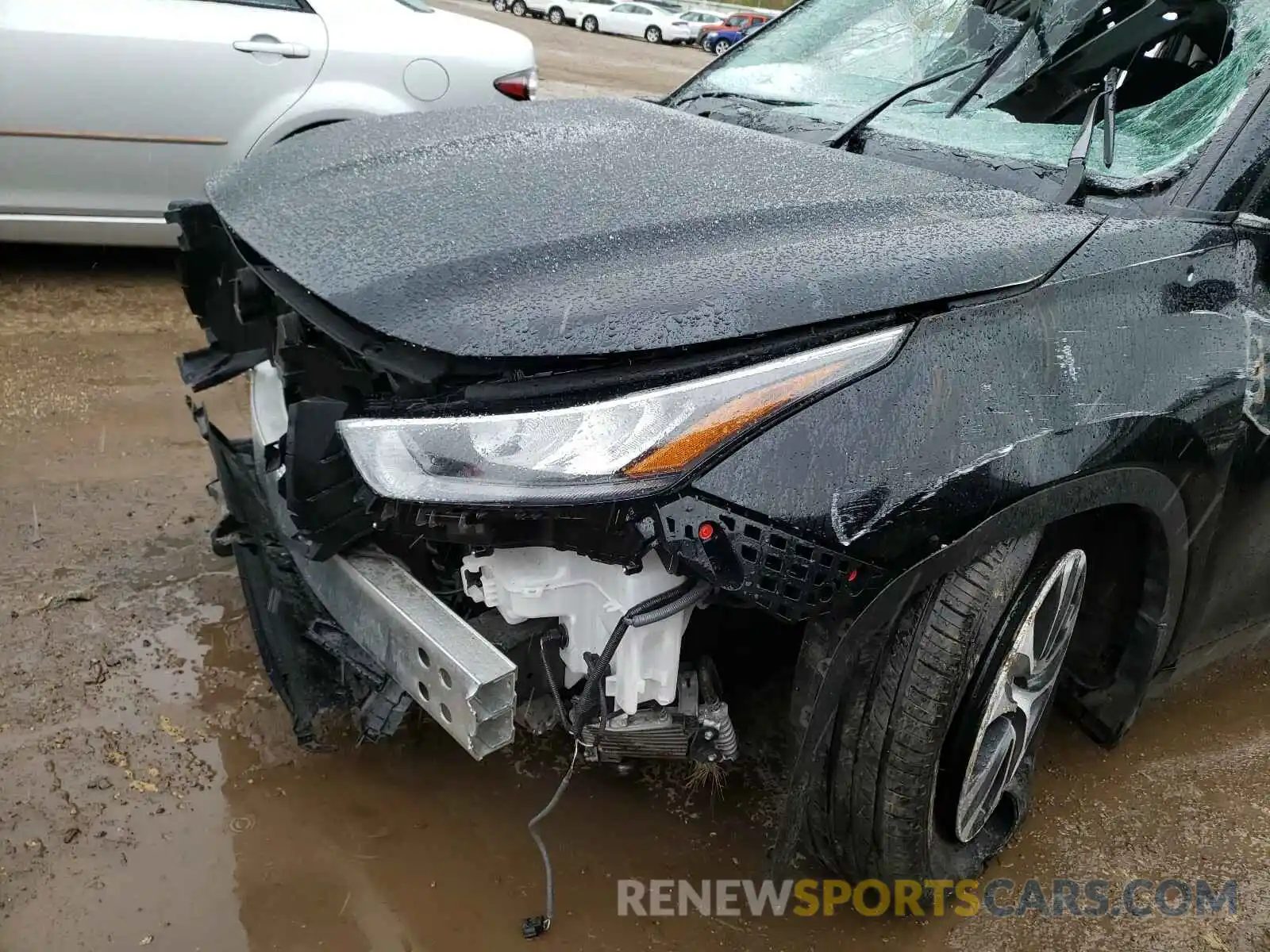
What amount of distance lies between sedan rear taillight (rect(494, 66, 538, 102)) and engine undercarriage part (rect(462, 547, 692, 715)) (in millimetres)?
3721

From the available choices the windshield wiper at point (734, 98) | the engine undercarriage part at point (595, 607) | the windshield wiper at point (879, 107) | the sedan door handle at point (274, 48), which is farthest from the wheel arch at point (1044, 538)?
the sedan door handle at point (274, 48)

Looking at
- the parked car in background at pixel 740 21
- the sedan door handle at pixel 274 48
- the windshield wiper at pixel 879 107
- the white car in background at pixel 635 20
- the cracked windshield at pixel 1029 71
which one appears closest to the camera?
the cracked windshield at pixel 1029 71

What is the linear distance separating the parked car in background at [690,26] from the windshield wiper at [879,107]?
2737 cm

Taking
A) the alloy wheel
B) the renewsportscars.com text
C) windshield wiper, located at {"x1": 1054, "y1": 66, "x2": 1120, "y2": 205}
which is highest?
windshield wiper, located at {"x1": 1054, "y1": 66, "x2": 1120, "y2": 205}

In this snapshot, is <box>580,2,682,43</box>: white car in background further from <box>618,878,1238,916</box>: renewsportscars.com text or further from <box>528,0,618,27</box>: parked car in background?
<box>618,878,1238,916</box>: renewsportscars.com text

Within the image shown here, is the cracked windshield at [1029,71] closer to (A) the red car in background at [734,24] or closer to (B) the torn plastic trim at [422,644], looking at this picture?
(B) the torn plastic trim at [422,644]

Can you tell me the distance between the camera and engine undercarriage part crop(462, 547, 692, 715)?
66.2 inches

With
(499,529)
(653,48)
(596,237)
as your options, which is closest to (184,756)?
(499,529)

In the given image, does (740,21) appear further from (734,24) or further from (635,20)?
(635,20)

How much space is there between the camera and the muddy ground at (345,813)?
6.63ft

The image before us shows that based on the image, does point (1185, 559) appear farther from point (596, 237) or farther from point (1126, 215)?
point (596, 237)

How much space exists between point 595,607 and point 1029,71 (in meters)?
1.83

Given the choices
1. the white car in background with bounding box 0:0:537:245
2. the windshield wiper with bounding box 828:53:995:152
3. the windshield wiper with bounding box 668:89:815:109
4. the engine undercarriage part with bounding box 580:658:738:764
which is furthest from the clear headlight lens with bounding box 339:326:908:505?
the white car in background with bounding box 0:0:537:245

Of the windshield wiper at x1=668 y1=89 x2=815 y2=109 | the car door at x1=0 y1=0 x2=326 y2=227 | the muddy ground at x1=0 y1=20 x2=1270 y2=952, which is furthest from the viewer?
the car door at x1=0 y1=0 x2=326 y2=227
